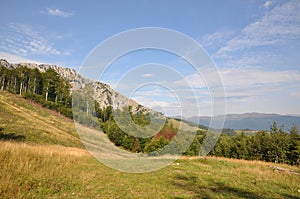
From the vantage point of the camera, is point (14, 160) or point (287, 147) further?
point (287, 147)

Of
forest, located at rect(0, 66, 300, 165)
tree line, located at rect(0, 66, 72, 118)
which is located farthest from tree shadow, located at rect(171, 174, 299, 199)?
tree line, located at rect(0, 66, 72, 118)

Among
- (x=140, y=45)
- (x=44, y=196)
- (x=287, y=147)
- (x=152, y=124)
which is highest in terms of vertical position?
(x=140, y=45)

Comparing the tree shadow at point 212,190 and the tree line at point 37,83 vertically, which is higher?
the tree line at point 37,83

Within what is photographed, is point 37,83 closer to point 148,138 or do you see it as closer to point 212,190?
point 148,138

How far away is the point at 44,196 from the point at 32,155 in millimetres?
6035

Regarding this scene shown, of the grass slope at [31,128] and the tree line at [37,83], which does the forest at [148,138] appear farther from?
the grass slope at [31,128]

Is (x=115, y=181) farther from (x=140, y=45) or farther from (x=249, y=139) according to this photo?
(x=249, y=139)

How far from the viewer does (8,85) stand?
8056 centimetres

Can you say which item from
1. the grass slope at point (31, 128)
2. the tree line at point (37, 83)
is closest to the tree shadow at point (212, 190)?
the grass slope at point (31, 128)

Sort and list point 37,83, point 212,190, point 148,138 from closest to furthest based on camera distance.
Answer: point 212,190
point 148,138
point 37,83

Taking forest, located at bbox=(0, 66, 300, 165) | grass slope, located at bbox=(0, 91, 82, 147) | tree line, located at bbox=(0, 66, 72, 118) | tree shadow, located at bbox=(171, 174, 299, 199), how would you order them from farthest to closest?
tree line, located at bbox=(0, 66, 72, 118) → forest, located at bbox=(0, 66, 300, 165) → grass slope, located at bbox=(0, 91, 82, 147) → tree shadow, located at bbox=(171, 174, 299, 199)

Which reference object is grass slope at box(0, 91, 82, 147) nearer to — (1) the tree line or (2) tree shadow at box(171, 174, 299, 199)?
(2) tree shadow at box(171, 174, 299, 199)

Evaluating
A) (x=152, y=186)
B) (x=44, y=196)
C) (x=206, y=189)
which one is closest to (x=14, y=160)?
(x=44, y=196)

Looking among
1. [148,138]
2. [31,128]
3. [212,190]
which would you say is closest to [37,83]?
[31,128]
